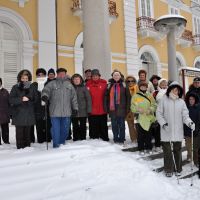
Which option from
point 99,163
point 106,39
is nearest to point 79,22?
point 106,39

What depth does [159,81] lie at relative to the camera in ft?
24.7

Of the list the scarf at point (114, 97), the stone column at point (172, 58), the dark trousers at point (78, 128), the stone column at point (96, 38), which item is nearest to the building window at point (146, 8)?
the stone column at point (172, 58)

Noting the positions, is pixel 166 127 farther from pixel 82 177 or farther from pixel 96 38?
pixel 96 38

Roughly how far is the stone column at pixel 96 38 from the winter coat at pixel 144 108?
2.98 metres

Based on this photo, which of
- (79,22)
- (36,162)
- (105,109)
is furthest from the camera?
(79,22)

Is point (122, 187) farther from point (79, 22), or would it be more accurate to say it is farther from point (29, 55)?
point (79, 22)

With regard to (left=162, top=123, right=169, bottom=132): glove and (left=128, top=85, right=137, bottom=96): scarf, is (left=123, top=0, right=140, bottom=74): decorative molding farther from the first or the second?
(left=162, top=123, right=169, bottom=132): glove

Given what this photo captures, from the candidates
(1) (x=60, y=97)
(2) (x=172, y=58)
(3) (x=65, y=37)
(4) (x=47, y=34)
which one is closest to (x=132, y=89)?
(1) (x=60, y=97)

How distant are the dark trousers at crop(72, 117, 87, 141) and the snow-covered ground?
33.9 inches

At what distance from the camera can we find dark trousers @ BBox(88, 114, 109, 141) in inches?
294

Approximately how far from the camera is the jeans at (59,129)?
6.65 m

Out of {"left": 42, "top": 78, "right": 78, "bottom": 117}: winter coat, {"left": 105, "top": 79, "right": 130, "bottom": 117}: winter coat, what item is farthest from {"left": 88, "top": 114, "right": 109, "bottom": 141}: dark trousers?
{"left": 42, "top": 78, "right": 78, "bottom": 117}: winter coat

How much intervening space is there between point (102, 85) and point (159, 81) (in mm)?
1314

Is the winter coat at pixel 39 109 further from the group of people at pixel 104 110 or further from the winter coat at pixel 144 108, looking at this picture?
the winter coat at pixel 144 108
